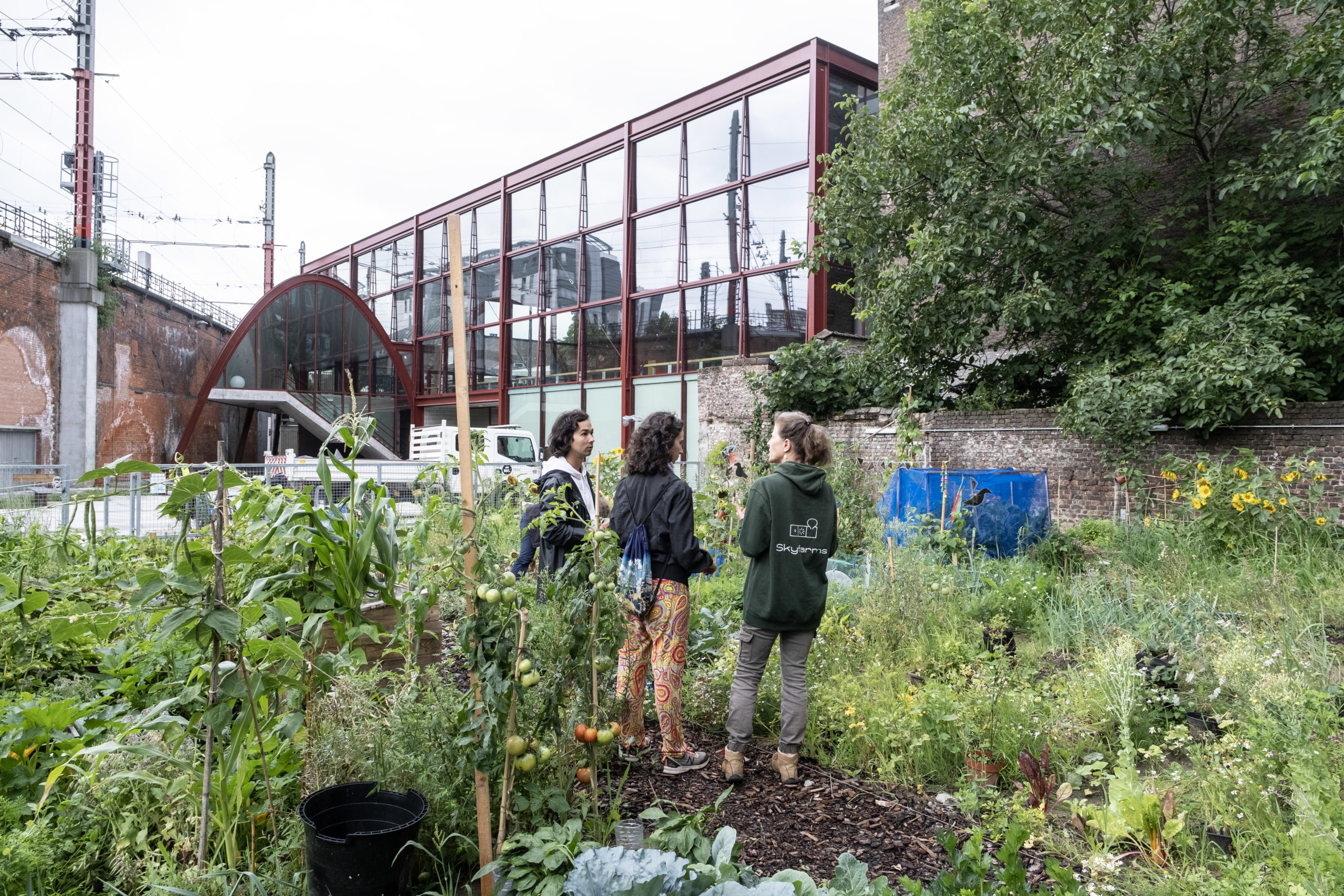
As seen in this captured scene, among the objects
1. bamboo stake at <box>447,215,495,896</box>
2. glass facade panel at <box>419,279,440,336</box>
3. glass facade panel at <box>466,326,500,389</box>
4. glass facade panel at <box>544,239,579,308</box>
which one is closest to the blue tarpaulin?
bamboo stake at <box>447,215,495,896</box>

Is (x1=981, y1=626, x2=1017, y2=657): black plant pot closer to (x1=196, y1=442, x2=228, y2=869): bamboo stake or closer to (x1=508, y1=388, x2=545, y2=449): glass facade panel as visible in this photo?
(x1=196, y1=442, x2=228, y2=869): bamboo stake

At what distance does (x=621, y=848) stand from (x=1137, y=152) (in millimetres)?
13816

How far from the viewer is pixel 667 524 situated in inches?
140

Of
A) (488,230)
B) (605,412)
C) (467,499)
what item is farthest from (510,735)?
(488,230)

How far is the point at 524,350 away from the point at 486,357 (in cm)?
208

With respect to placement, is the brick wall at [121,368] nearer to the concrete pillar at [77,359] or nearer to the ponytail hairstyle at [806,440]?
the concrete pillar at [77,359]

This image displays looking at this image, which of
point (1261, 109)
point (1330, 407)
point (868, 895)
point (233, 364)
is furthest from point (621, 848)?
point (233, 364)

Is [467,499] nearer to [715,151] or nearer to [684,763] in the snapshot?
[684,763]

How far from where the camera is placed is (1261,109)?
10.7 meters

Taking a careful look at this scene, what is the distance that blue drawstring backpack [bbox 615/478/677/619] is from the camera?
3.51 m

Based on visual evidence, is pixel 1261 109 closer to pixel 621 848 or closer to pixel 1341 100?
pixel 1341 100

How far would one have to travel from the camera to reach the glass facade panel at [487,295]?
79.8 feet

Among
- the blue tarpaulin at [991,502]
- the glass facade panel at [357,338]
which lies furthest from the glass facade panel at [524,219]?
the blue tarpaulin at [991,502]

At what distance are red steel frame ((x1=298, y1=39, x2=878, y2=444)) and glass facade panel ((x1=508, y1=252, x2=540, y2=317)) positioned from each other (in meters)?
0.16
